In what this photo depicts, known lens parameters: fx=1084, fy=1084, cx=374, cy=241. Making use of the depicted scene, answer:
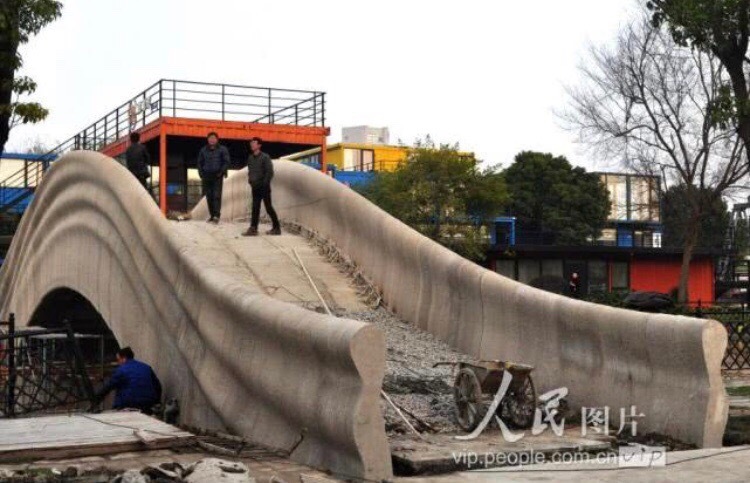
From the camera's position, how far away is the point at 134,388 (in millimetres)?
12430

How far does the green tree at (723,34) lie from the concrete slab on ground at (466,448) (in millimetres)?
19270

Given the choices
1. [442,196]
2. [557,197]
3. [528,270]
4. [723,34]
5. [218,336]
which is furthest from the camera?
[557,197]

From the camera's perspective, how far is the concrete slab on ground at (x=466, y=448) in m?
8.06

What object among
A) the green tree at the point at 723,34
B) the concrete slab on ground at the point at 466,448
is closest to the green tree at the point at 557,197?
the green tree at the point at 723,34

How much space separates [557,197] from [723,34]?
3792cm

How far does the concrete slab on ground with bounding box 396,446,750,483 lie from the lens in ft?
25.2

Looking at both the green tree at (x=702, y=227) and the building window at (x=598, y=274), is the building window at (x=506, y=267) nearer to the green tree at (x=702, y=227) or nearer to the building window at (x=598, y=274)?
the building window at (x=598, y=274)

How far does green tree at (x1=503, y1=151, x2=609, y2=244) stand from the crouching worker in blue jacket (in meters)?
52.1

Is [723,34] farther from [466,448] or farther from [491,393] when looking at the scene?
[466,448]

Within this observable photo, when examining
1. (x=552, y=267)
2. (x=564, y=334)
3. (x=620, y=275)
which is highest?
(x=564, y=334)

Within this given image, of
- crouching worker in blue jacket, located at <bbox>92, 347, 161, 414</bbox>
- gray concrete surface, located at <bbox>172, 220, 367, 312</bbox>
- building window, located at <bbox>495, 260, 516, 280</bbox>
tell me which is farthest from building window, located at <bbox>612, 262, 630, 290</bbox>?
crouching worker in blue jacket, located at <bbox>92, 347, 161, 414</bbox>

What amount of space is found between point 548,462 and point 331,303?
585 cm

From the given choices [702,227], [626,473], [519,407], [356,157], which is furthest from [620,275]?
[626,473]

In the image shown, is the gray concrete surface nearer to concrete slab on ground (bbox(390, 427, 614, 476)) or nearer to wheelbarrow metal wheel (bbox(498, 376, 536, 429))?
wheelbarrow metal wheel (bbox(498, 376, 536, 429))
